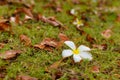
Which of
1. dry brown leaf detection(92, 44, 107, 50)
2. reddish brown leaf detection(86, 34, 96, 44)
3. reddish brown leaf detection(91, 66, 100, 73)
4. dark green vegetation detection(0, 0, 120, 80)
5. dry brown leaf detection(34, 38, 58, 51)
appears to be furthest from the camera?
reddish brown leaf detection(86, 34, 96, 44)

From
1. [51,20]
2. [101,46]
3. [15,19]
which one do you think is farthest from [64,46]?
[15,19]

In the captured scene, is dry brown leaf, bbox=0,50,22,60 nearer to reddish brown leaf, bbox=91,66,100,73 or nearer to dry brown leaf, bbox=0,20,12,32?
dry brown leaf, bbox=0,20,12,32

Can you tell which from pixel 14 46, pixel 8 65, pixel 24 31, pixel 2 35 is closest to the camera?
pixel 8 65

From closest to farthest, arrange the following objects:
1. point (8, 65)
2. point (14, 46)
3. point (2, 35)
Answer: point (8, 65)
point (14, 46)
point (2, 35)

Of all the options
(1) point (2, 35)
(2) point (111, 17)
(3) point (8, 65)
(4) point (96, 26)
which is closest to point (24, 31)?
(1) point (2, 35)

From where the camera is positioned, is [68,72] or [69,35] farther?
[69,35]

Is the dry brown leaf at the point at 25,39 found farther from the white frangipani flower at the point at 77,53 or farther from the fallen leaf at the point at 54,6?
the fallen leaf at the point at 54,6

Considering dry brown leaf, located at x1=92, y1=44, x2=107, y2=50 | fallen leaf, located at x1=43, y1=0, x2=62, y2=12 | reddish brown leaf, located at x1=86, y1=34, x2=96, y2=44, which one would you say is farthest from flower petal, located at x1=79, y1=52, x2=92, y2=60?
fallen leaf, located at x1=43, y1=0, x2=62, y2=12

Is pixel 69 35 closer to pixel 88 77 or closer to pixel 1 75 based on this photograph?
pixel 88 77

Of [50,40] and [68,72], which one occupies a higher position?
[50,40]
